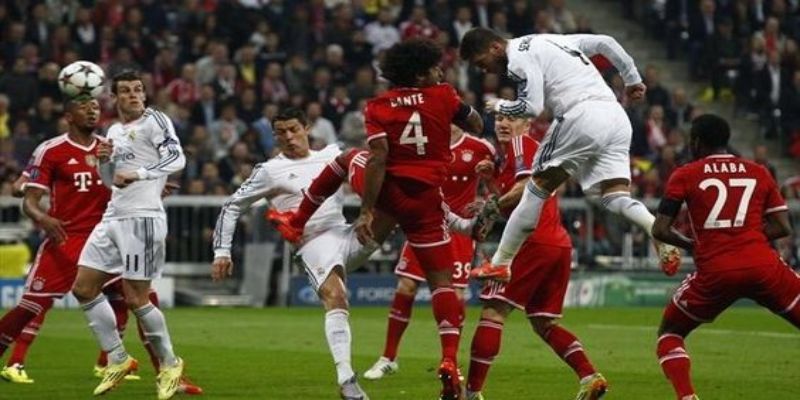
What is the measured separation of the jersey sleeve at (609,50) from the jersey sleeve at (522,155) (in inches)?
33.1

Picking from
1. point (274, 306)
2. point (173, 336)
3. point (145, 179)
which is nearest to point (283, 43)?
point (274, 306)

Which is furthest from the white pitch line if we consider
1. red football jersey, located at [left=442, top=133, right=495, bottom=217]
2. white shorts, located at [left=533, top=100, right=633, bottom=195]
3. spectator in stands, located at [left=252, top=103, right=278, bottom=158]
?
white shorts, located at [left=533, top=100, right=633, bottom=195]

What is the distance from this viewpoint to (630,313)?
27.2m

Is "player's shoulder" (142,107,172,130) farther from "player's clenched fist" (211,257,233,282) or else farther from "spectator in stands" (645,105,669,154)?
"spectator in stands" (645,105,669,154)

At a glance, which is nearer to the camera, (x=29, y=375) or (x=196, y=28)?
(x=29, y=375)

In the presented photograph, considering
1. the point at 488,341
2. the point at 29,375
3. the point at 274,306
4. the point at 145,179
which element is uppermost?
the point at 145,179

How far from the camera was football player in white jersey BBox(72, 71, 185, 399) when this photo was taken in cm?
1457

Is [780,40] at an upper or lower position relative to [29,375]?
upper

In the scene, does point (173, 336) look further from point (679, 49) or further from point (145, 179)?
point (679, 49)

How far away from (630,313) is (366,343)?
24.5 ft

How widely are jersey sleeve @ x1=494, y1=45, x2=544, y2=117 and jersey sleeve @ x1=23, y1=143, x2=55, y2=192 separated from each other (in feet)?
15.5

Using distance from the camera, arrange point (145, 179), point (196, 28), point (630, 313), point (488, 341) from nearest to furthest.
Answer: point (488, 341) < point (145, 179) < point (630, 313) < point (196, 28)

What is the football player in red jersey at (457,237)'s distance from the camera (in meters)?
17.2

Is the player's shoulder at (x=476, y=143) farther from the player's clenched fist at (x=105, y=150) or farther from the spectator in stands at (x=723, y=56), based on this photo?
the spectator in stands at (x=723, y=56)
